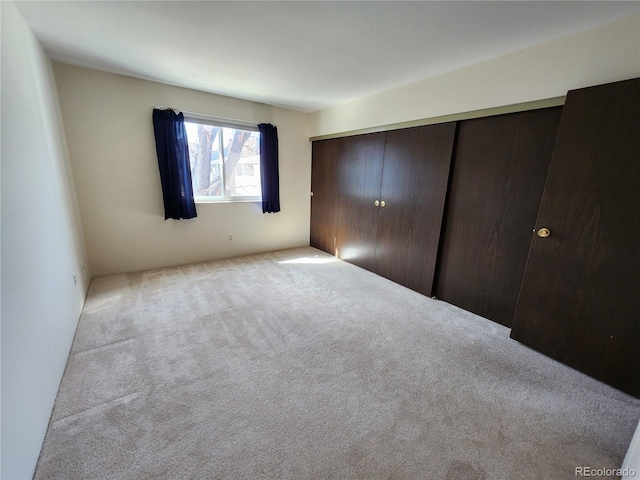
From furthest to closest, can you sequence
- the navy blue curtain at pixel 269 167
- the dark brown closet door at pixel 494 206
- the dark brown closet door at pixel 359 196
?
the navy blue curtain at pixel 269 167
the dark brown closet door at pixel 359 196
the dark brown closet door at pixel 494 206

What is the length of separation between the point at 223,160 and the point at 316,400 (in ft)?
10.5

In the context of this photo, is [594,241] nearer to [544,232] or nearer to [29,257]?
[544,232]

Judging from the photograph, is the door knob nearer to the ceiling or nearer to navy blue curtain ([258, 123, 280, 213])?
the ceiling

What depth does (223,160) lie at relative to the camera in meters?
3.64

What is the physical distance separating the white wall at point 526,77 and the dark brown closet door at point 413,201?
232 millimetres

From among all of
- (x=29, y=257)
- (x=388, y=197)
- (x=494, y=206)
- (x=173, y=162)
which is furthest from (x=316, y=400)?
(x=173, y=162)

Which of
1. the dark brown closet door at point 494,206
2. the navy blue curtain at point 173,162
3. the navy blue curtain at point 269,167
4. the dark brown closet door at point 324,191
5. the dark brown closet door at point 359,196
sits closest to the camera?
the dark brown closet door at point 494,206

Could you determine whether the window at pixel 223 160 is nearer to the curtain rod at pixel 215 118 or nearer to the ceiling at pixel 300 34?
the curtain rod at pixel 215 118

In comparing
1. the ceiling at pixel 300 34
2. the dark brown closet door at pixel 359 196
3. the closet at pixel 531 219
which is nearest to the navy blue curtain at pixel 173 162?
the ceiling at pixel 300 34

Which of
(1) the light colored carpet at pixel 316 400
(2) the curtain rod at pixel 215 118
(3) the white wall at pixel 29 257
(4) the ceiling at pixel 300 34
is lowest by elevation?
(1) the light colored carpet at pixel 316 400

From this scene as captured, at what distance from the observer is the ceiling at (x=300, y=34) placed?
1.58 metres

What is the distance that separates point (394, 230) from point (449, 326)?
1.26 metres

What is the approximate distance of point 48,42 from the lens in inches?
84.5

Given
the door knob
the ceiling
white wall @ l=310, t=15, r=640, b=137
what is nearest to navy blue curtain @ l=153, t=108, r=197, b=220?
the ceiling
